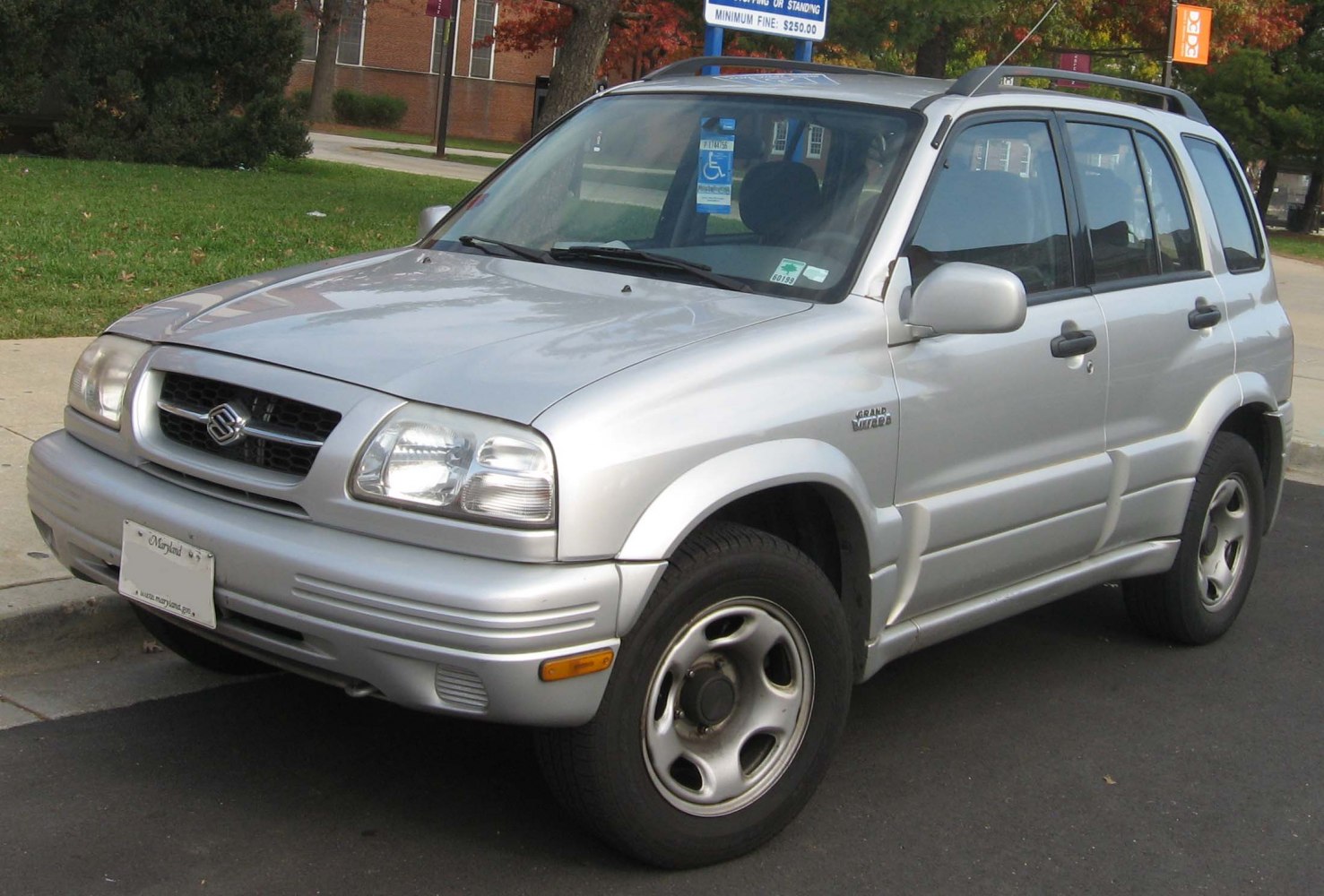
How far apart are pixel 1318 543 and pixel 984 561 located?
3639mm

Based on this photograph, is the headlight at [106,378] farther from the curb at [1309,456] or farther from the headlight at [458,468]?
the curb at [1309,456]

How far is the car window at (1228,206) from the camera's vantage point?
541 cm

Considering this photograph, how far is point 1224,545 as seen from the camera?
5.45 meters

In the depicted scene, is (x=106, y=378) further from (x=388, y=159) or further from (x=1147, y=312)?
(x=388, y=159)

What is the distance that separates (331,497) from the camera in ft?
10.5

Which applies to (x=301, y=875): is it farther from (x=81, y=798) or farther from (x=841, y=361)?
(x=841, y=361)

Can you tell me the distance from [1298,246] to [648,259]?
27.8 m

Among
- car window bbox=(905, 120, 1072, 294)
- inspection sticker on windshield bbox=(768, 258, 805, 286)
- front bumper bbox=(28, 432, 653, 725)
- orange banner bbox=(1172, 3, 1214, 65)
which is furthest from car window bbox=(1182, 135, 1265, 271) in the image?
orange banner bbox=(1172, 3, 1214, 65)

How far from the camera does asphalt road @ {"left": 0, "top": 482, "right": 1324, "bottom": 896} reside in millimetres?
3479

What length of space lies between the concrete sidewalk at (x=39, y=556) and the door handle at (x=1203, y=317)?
3.43m

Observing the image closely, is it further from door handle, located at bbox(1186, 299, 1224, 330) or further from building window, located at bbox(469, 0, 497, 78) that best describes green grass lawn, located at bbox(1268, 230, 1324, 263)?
building window, located at bbox(469, 0, 497, 78)

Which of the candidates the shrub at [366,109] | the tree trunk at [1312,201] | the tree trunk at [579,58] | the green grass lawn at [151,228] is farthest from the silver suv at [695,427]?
the shrub at [366,109]

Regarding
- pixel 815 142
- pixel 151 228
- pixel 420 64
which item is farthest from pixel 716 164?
pixel 420 64

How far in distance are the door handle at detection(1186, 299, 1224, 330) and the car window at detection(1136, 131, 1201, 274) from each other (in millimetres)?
160
